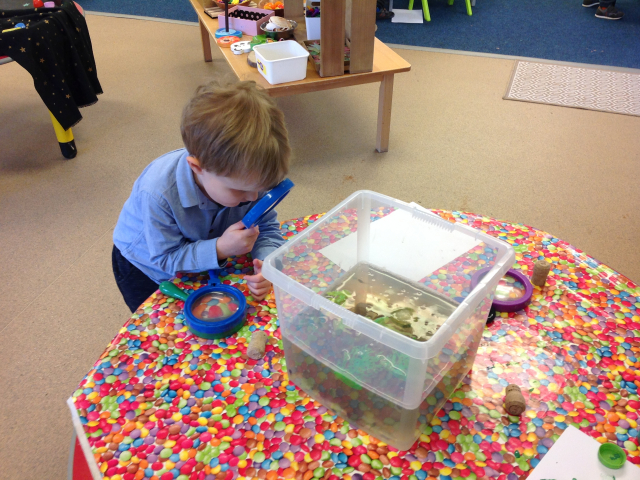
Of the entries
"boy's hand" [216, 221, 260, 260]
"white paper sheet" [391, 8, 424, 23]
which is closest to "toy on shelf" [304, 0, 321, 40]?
"boy's hand" [216, 221, 260, 260]

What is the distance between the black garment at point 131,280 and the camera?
3.63 ft

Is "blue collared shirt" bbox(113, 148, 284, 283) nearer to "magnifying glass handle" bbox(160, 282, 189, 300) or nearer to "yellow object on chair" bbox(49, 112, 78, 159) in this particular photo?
"magnifying glass handle" bbox(160, 282, 189, 300)

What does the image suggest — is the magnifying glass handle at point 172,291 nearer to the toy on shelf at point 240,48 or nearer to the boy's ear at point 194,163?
the boy's ear at point 194,163

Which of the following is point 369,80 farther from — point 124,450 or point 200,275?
point 124,450

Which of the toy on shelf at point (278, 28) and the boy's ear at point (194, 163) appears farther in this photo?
the toy on shelf at point (278, 28)

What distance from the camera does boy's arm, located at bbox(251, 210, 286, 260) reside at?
0.87 m

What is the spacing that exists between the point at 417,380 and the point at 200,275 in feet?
1.47

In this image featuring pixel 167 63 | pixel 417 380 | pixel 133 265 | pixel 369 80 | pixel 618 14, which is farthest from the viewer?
pixel 618 14

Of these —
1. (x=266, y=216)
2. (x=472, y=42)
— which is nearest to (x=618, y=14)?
(x=472, y=42)

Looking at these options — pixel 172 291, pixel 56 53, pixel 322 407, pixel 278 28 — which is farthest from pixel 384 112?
pixel 322 407

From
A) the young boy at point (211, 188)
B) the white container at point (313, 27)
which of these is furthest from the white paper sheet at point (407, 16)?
the young boy at point (211, 188)

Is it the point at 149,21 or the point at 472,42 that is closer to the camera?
the point at 472,42

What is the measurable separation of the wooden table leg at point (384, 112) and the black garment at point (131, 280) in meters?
1.34

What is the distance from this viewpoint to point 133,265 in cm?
109
